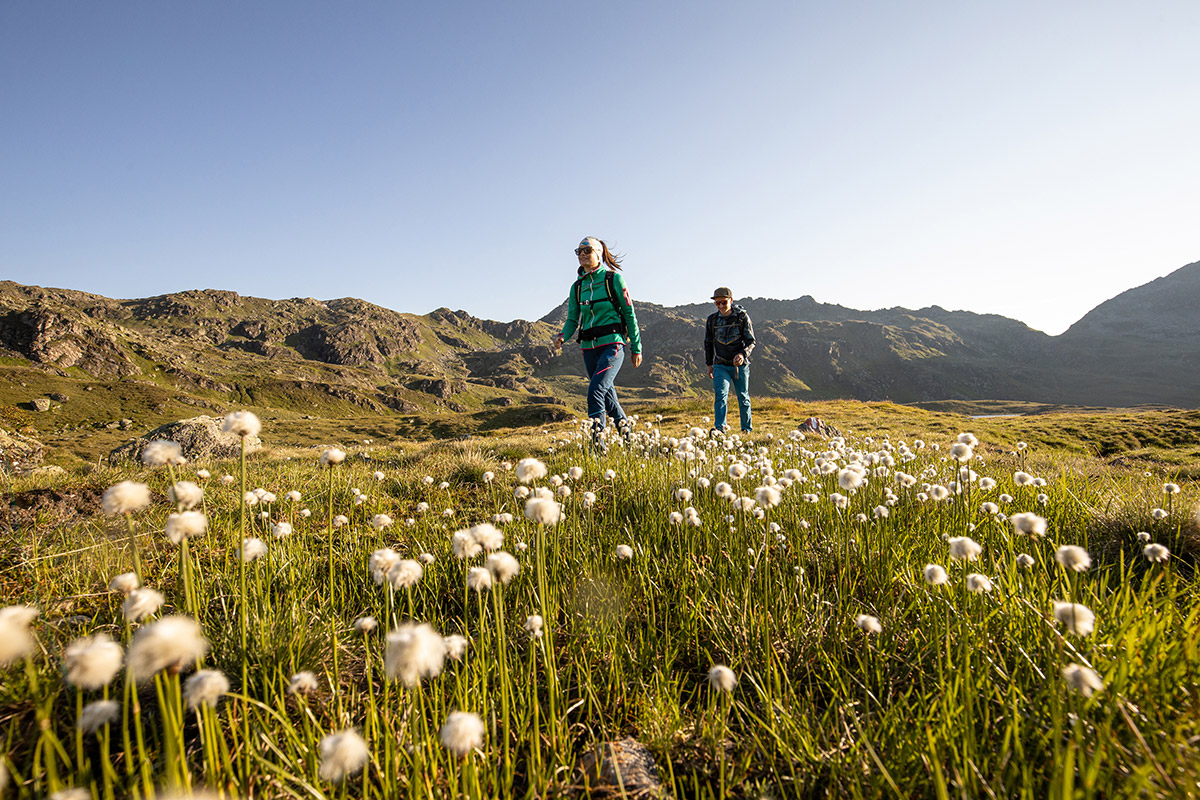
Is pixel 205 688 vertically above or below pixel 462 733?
above

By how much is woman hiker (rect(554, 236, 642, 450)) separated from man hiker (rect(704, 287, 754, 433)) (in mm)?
3371

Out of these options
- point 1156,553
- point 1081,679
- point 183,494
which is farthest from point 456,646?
point 1156,553

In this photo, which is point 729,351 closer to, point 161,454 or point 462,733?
point 161,454

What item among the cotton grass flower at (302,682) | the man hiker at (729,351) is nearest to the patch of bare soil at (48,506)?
the cotton grass flower at (302,682)

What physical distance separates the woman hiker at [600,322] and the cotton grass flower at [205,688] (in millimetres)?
6987

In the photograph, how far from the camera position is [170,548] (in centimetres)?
371

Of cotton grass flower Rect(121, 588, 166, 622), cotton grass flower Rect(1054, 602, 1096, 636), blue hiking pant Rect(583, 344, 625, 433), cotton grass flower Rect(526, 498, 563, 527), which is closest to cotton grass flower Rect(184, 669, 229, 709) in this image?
cotton grass flower Rect(121, 588, 166, 622)

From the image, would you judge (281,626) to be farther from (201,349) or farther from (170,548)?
(201,349)

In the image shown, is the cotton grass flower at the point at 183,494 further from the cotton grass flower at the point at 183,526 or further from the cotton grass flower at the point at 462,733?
the cotton grass flower at the point at 462,733

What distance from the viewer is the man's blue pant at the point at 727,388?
1125 cm

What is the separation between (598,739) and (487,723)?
48 centimetres

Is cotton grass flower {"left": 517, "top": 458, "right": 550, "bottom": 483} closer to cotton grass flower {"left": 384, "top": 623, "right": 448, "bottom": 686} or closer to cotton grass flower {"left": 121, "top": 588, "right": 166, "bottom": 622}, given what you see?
cotton grass flower {"left": 384, "top": 623, "right": 448, "bottom": 686}

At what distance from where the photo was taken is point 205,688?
1.30m

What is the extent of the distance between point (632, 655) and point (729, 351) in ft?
32.7
